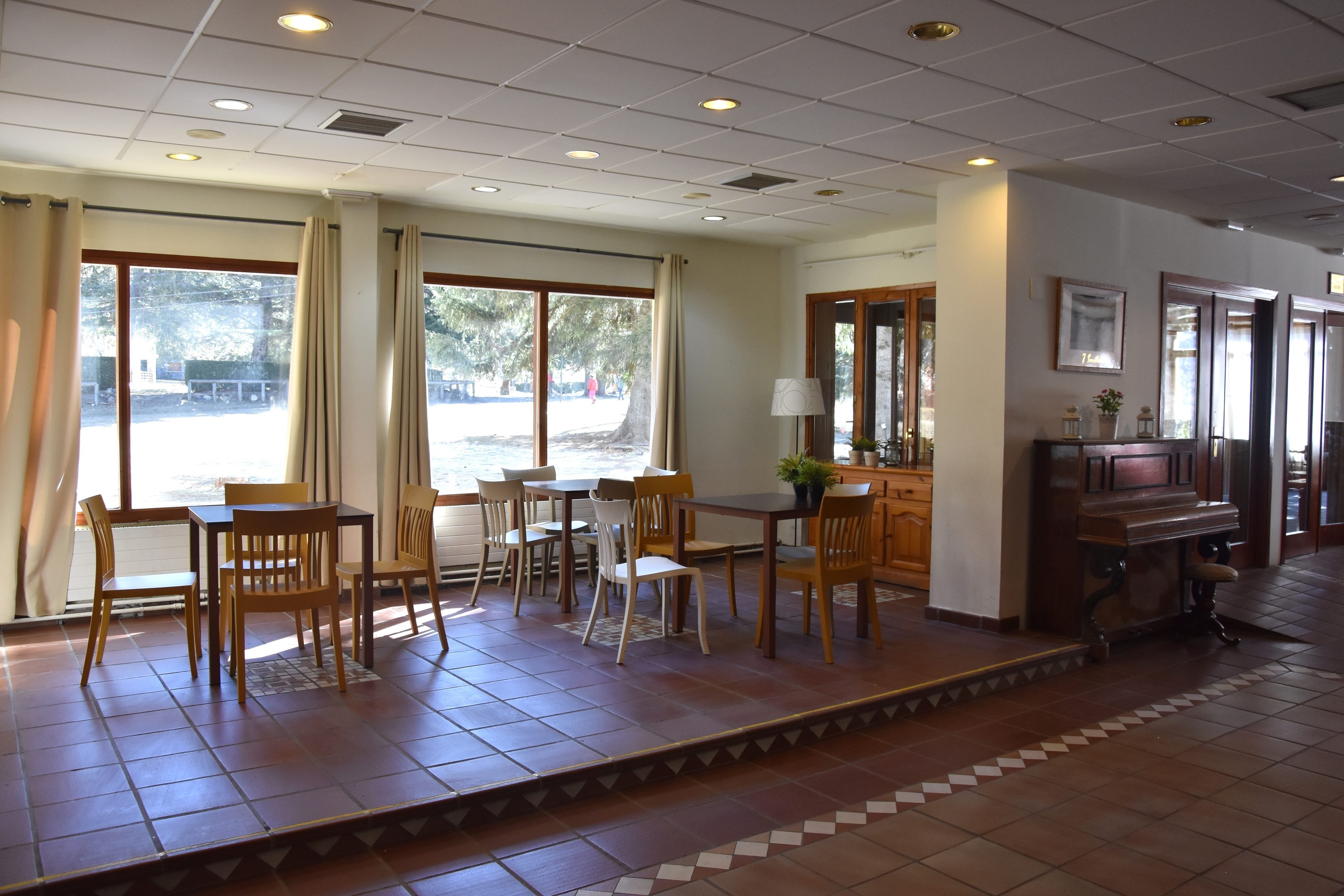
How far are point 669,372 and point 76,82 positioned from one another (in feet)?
15.9

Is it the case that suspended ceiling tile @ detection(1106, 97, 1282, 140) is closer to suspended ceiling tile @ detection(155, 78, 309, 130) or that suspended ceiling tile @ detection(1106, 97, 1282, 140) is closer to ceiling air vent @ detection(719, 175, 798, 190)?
ceiling air vent @ detection(719, 175, 798, 190)

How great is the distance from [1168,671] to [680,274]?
489 cm

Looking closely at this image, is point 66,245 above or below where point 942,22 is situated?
below

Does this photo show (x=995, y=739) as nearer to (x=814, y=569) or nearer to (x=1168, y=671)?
(x=814, y=569)

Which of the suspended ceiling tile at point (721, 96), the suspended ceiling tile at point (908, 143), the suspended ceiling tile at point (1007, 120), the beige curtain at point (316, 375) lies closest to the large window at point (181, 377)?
the beige curtain at point (316, 375)

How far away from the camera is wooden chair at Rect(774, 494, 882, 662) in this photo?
205 inches

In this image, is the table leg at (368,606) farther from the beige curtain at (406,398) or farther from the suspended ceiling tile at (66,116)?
the suspended ceiling tile at (66,116)

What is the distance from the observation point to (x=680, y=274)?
839cm

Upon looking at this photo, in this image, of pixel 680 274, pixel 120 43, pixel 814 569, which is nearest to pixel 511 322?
→ pixel 680 274

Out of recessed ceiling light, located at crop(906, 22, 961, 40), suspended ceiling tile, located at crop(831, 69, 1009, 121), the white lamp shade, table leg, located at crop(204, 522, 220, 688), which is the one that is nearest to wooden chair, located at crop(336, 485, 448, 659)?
table leg, located at crop(204, 522, 220, 688)

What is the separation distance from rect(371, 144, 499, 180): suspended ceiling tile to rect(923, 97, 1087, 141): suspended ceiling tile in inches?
103

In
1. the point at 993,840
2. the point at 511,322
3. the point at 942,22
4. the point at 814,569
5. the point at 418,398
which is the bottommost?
the point at 993,840

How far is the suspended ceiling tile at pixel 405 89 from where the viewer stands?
414 centimetres

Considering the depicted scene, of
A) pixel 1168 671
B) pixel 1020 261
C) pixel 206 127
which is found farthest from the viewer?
pixel 1020 261
